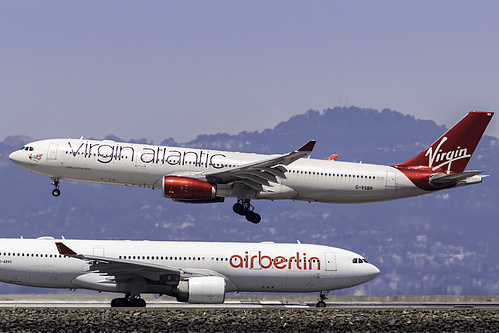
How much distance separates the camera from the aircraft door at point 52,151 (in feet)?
224

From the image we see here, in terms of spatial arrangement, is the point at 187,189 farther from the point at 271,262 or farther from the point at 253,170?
the point at 271,262

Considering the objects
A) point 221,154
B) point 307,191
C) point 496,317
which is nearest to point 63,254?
point 221,154

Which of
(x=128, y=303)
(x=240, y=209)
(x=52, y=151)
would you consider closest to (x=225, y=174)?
(x=240, y=209)

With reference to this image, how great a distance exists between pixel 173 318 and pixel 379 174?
78.1ft

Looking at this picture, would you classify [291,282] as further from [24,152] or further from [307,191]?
[24,152]

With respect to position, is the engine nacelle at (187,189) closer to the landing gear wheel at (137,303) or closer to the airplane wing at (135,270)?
the airplane wing at (135,270)

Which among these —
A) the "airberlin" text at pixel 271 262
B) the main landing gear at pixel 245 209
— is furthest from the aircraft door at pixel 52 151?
the "airberlin" text at pixel 271 262

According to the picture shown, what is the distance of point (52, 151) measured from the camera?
2702 inches

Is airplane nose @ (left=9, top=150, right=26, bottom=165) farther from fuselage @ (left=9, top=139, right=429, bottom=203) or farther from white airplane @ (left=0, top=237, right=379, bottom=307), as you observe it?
white airplane @ (left=0, top=237, right=379, bottom=307)

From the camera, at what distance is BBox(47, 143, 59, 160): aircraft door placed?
68.4m

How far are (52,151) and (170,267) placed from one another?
1215cm

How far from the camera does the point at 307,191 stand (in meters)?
70.1

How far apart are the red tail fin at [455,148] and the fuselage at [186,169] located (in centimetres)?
343

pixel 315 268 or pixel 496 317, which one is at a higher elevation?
pixel 315 268
